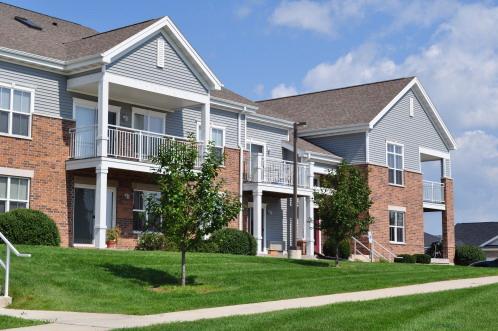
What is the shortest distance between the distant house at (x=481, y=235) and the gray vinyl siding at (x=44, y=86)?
48.8 m

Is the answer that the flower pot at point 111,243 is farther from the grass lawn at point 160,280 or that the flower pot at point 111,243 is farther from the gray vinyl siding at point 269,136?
the gray vinyl siding at point 269,136

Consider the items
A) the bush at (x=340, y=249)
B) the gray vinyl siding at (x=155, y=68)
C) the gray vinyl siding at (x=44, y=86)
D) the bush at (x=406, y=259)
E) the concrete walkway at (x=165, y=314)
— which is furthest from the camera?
the bush at (x=406, y=259)

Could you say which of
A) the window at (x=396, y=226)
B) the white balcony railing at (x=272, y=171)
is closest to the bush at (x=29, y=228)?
the white balcony railing at (x=272, y=171)

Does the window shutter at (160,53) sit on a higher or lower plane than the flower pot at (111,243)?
higher

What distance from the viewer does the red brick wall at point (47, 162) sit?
27016 millimetres

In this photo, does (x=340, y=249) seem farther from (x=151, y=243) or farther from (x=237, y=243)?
(x=151, y=243)

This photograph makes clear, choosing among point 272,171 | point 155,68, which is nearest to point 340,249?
point 272,171

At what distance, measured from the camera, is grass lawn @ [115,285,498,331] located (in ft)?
41.5

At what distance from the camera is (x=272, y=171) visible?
36.0m

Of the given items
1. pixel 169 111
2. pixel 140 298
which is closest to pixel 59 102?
pixel 169 111

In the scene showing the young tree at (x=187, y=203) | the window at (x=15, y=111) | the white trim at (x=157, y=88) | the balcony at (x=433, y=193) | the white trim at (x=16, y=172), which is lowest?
the young tree at (x=187, y=203)

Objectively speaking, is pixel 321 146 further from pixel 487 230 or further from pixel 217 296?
pixel 487 230

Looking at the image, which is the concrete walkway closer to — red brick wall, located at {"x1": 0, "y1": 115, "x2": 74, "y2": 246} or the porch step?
the porch step

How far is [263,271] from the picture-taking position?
76.5 feet
